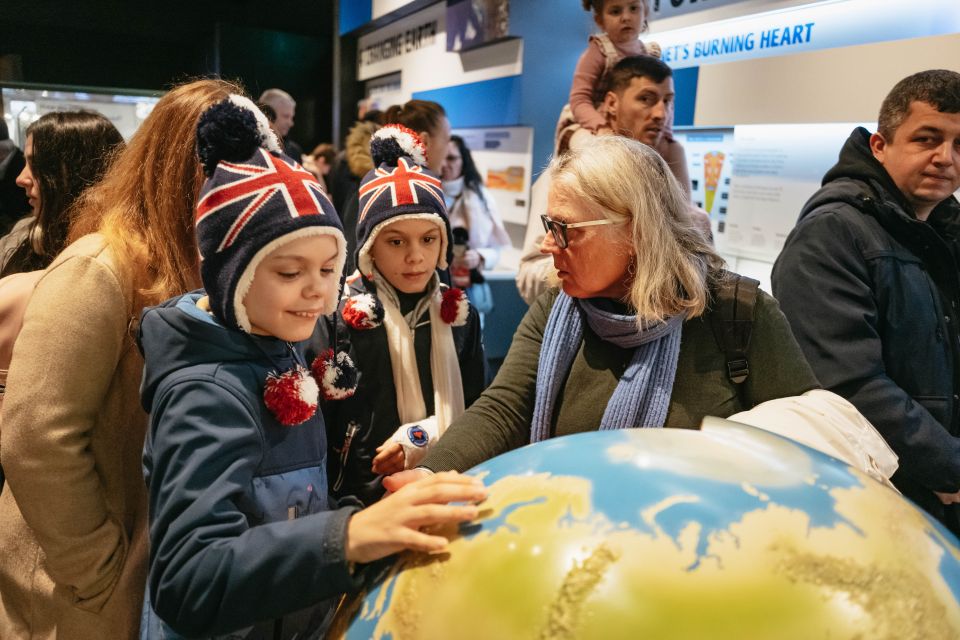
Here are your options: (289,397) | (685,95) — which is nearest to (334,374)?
(289,397)

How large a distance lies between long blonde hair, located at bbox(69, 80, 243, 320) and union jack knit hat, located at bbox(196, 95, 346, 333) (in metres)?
0.27

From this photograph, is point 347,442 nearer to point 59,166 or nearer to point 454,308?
point 454,308

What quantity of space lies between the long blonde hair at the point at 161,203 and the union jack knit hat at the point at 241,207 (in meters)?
0.27

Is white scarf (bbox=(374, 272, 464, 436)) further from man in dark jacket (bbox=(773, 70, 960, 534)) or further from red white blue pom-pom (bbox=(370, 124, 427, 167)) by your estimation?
man in dark jacket (bbox=(773, 70, 960, 534))

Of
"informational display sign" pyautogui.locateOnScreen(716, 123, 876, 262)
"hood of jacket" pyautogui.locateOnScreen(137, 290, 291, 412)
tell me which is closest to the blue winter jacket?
"hood of jacket" pyautogui.locateOnScreen(137, 290, 291, 412)

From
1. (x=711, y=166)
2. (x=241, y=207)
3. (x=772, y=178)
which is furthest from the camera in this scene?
(x=711, y=166)

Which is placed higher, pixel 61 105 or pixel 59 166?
pixel 61 105

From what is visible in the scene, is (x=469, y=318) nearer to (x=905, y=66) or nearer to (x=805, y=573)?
(x=805, y=573)

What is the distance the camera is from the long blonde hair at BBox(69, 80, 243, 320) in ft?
4.83

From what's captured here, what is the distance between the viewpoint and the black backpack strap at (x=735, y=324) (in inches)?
61.2

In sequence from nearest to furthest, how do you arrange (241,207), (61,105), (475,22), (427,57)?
(241,207) → (61,105) → (475,22) → (427,57)

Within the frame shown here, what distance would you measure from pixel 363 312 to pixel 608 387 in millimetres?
783

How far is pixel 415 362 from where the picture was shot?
2.16 metres

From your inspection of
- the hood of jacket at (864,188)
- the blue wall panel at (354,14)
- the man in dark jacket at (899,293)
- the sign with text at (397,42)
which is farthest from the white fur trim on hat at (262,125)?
the blue wall panel at (354,14)
